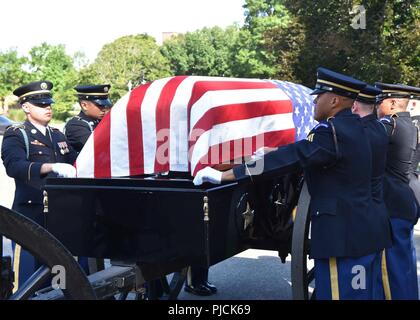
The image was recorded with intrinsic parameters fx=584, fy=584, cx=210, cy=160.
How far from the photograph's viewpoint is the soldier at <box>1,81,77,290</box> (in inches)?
130

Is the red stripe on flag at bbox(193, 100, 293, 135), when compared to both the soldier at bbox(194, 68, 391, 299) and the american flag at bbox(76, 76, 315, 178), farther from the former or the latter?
the soldier at bbox(194, 68, 391, 299)

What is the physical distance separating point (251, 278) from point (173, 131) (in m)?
2.43

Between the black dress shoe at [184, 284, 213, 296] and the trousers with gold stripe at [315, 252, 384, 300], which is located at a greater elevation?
the trousers with gold stripe at [315, 252, 384, 300]

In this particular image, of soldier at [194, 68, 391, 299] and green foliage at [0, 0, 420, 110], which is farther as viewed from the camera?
green foliage at [0, 0, 420, 110]

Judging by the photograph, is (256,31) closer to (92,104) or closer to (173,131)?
(92,104)

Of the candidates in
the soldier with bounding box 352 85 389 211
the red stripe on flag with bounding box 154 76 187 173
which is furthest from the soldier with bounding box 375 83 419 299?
the red stripe on flag with bounding box 154 76 187 173

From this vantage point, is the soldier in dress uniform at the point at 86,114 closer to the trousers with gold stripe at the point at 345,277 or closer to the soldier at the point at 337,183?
the soldier at the point at 337,183

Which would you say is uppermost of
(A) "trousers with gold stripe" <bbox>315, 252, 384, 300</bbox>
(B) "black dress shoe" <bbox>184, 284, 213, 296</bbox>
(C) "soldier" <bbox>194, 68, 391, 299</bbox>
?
(C) "soldier" <bbox>194, 68, 391, 299</bbox>

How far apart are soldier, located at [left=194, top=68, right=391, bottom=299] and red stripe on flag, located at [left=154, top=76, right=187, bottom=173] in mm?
446

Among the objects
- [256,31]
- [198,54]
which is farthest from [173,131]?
[198,54]
